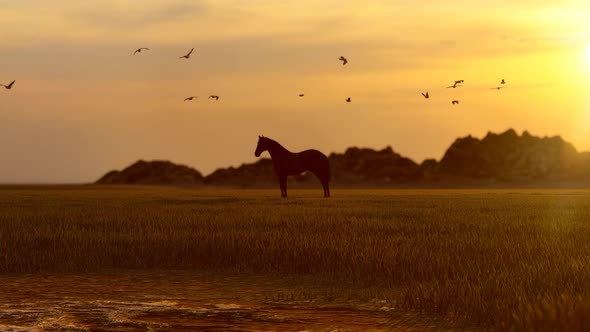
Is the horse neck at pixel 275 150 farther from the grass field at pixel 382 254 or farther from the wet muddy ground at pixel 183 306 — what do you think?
the wet muddy ground at pixel 183 306

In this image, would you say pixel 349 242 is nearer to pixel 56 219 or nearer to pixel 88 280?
pixel 88 280

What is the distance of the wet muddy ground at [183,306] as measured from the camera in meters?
7.55

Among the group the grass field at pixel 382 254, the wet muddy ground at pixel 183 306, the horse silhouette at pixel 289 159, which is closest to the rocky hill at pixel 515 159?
the horse silhouette at pixel 289 159

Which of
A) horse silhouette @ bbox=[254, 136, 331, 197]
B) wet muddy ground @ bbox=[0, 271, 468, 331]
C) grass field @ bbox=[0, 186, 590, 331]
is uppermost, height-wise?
horse silhouette @ bbox=[254, 136, 331, 197]

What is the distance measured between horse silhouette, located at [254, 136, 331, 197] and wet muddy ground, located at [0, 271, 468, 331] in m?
24.9

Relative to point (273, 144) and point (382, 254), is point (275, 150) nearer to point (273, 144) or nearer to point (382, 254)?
point (273, 144)

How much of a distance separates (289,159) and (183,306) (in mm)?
27948

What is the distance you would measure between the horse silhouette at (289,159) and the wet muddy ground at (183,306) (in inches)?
982

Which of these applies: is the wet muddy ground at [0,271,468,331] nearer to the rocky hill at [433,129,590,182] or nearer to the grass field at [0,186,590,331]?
the grass field at [0,186,590,331]

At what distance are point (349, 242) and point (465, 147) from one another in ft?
360

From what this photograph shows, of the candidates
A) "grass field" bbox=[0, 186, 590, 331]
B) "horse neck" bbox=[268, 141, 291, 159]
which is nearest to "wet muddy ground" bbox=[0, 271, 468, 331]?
"grass field" bbox=[0, 186, 590, 331]

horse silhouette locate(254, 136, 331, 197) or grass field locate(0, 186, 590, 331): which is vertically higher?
horse silhouette locate(254, 136, 331, 197)

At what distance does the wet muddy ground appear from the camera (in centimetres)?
755

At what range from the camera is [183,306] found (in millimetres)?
8602
